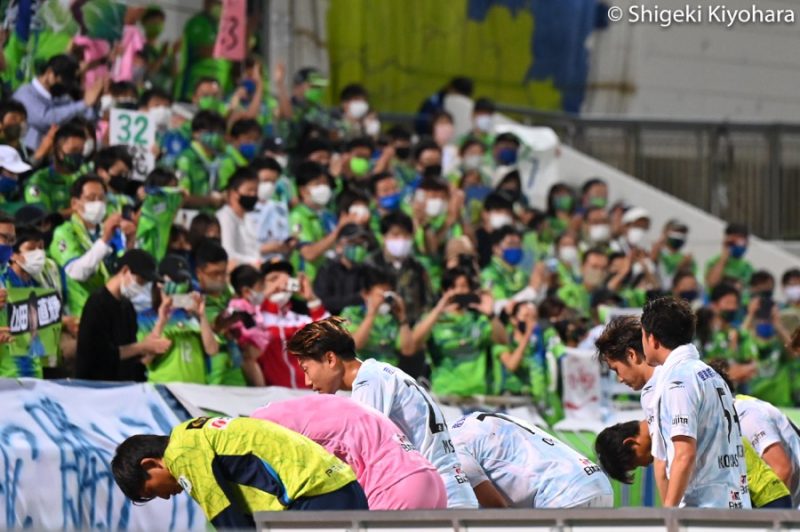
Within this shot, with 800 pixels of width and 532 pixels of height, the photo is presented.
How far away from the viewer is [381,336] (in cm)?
1472

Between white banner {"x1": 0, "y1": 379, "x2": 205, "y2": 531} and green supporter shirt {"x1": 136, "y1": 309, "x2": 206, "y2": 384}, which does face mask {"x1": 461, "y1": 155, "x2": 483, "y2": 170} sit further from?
white banner {"x1": 0, "y1": 379, "x2": 205, "y2": 531}

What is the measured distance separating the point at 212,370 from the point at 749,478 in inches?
176

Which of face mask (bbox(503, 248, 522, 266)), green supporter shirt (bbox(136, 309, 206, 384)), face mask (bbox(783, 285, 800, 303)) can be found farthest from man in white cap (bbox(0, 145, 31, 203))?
face mask (bbox(783, 285, 800, 303))

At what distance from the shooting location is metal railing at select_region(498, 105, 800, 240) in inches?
933

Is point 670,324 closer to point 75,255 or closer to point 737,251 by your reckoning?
point 75,255

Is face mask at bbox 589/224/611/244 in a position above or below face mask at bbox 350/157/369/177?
below

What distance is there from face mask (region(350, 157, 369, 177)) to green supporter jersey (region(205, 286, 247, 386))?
4.56 m

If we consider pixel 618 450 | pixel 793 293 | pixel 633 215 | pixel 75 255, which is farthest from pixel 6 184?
pixel 793 293

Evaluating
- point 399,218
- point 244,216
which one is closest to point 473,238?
point 399,218

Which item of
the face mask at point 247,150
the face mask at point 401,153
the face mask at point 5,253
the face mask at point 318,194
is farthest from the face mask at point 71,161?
the face mask at point 401,153

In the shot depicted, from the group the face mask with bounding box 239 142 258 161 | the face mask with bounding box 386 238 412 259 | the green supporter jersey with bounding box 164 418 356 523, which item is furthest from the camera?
the face mask with bounding box 239 142 258 161

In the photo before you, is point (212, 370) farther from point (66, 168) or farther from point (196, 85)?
point (196, 85)

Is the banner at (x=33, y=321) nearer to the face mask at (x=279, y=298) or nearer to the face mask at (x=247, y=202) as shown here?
the face mask at (x=279, y=298)

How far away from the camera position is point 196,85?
58.6 ft
